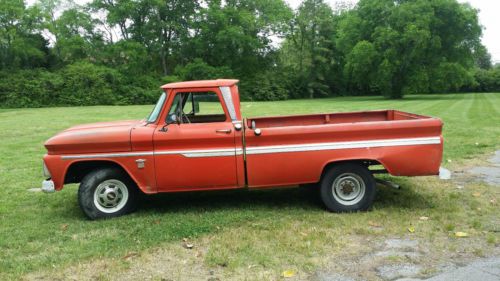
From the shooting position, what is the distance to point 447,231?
536cm

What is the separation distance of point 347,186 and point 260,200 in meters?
1.40

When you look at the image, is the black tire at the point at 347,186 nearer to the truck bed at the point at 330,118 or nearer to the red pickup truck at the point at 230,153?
the red pickup truck at the point at 230,153

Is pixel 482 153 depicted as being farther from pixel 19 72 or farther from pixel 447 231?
pixel 19 72

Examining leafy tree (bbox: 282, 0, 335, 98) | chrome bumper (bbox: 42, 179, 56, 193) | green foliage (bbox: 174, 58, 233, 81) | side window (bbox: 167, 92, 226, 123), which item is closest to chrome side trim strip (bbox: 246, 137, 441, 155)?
side window (bbox: 167, 92, 226, 123)

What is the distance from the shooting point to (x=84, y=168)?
20.7ft

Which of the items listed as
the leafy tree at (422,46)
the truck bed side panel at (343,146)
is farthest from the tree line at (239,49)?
the truck bed side panel at (343,146)

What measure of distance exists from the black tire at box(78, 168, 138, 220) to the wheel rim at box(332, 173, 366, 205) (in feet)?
8.99

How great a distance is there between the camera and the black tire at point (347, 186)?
238 inches

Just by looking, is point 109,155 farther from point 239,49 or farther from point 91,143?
point 239,49

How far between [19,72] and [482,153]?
141ft

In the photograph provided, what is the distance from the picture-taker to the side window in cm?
607

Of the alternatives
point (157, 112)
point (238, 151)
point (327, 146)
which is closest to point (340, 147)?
point (327, 146)

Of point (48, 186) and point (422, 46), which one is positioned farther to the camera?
point (422, 46)

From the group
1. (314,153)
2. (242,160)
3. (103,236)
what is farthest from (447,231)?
(103,236)
